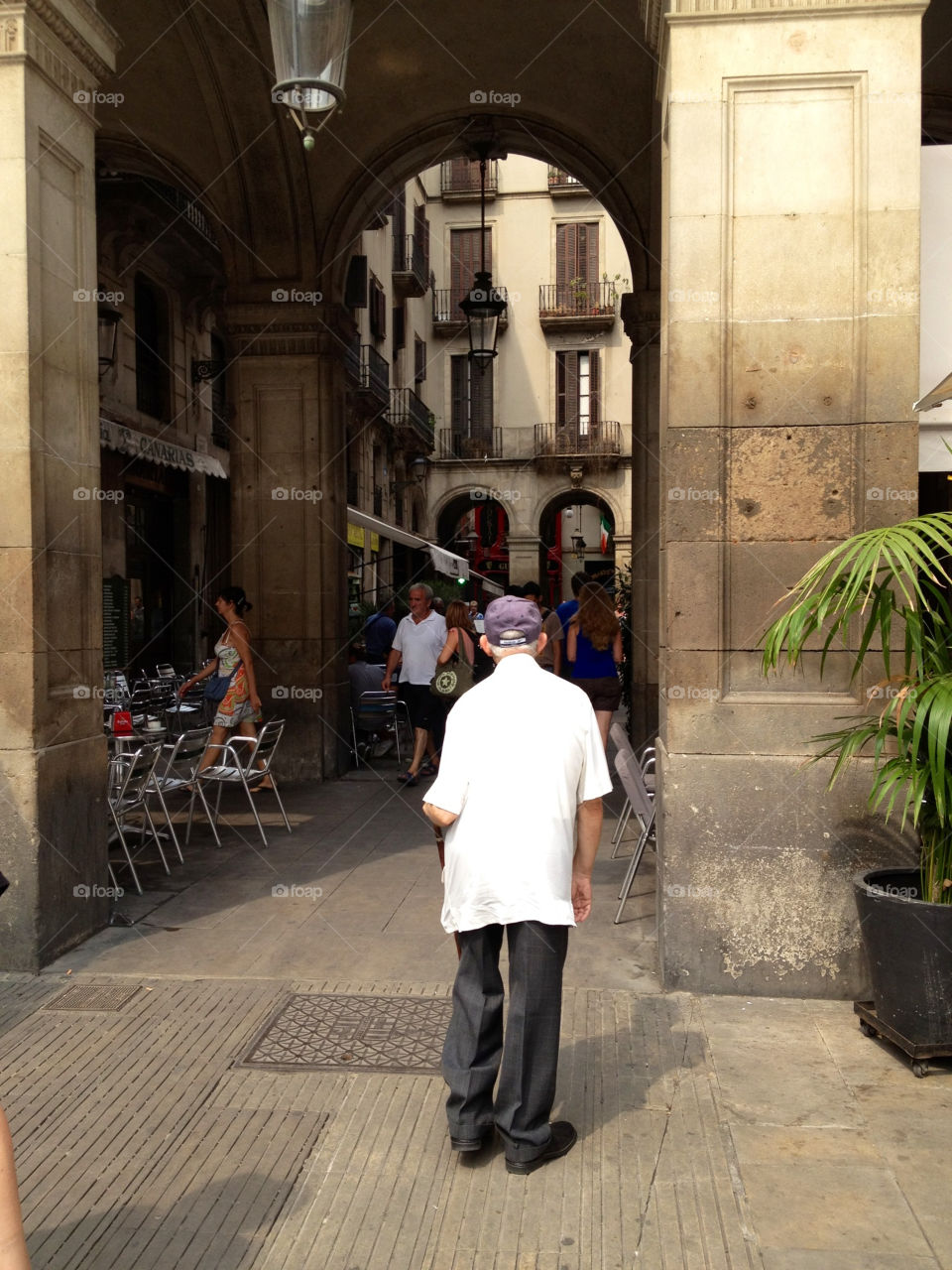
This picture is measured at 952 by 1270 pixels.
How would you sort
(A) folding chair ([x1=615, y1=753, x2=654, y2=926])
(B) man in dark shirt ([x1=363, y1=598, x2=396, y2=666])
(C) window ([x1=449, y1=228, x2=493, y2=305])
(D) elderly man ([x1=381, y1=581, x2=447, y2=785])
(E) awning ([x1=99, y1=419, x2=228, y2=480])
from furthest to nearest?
1. (C) window ([x1=449, y1=228, x2=493, y2=305])
2. (B) man in dark shirt ([x1=363, y1=598, x2=396, y2=666])
3. (E) awning ([x1=99, y1=419, x2=228, y2=480])
4. (D) elderly man ([x1=381, y1=581, x2=447, y2=785])
5. (A) folding chair ([x1=615, y1=753, x2=654, y2=926])

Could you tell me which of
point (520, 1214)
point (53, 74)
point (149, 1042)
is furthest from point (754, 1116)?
point (53, 74)

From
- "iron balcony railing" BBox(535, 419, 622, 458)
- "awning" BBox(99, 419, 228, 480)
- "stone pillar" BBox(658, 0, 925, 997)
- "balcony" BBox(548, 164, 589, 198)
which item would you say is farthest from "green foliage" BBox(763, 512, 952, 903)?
"balcony" BBox(548, 164, 589, 198)

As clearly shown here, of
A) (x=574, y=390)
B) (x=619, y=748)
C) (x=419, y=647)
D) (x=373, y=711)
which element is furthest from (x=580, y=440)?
(x=619, y=748)

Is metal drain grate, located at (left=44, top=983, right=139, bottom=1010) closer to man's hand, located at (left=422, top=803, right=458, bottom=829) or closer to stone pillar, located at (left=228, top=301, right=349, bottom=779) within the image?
man's hand, located at (left=422, top=803, right=458, bottom=829)

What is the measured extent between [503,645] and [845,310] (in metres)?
2.54

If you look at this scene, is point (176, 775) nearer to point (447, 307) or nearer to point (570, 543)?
point (447, 307)

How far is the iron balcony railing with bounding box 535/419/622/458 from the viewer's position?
37.7 metres

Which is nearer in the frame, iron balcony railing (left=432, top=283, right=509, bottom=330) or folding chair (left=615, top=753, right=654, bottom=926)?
folding chair (left=615, top=753, right=654, bottom=926)

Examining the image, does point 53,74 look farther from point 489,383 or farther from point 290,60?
point 489,383

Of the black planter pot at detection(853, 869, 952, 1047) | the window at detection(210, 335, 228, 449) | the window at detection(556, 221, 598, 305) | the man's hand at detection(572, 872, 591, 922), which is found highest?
the window at detection(556, 221, 598, 305)

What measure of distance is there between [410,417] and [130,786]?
2507cm

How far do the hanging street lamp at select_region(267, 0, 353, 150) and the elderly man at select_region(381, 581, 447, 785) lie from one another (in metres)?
5.42

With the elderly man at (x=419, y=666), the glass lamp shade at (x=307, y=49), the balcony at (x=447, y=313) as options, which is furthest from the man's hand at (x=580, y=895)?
the balcony at (x=447, y=313)

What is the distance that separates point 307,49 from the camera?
18.4 ft
